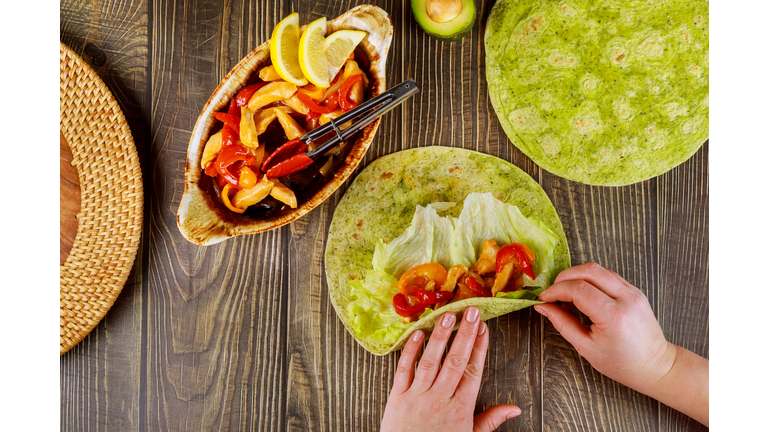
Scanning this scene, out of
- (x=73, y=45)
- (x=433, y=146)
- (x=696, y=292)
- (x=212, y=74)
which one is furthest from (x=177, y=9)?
(x=696, y=292)

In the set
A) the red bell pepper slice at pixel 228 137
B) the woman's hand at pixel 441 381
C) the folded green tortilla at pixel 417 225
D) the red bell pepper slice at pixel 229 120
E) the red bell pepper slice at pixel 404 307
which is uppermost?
the red bell pepper slice at pixel 229 120

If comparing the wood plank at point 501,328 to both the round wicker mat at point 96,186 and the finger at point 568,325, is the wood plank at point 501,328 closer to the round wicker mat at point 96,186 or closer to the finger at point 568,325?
the finger at point 568,325

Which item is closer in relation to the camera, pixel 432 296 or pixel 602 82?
pixel 432 296

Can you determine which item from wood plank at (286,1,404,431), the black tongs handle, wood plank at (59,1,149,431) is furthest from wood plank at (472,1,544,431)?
wood plank at (59,1,149,431)

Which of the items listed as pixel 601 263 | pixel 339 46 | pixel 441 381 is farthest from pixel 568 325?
pixel 339 46

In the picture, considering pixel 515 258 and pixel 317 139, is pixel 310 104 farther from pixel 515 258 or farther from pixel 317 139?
pixel 515 258

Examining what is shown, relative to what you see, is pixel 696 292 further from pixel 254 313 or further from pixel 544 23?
pixel 254 313

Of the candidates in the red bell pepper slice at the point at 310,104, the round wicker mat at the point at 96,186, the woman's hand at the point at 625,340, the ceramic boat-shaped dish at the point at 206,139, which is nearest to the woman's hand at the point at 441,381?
the woman's hand at the point at 625,340
